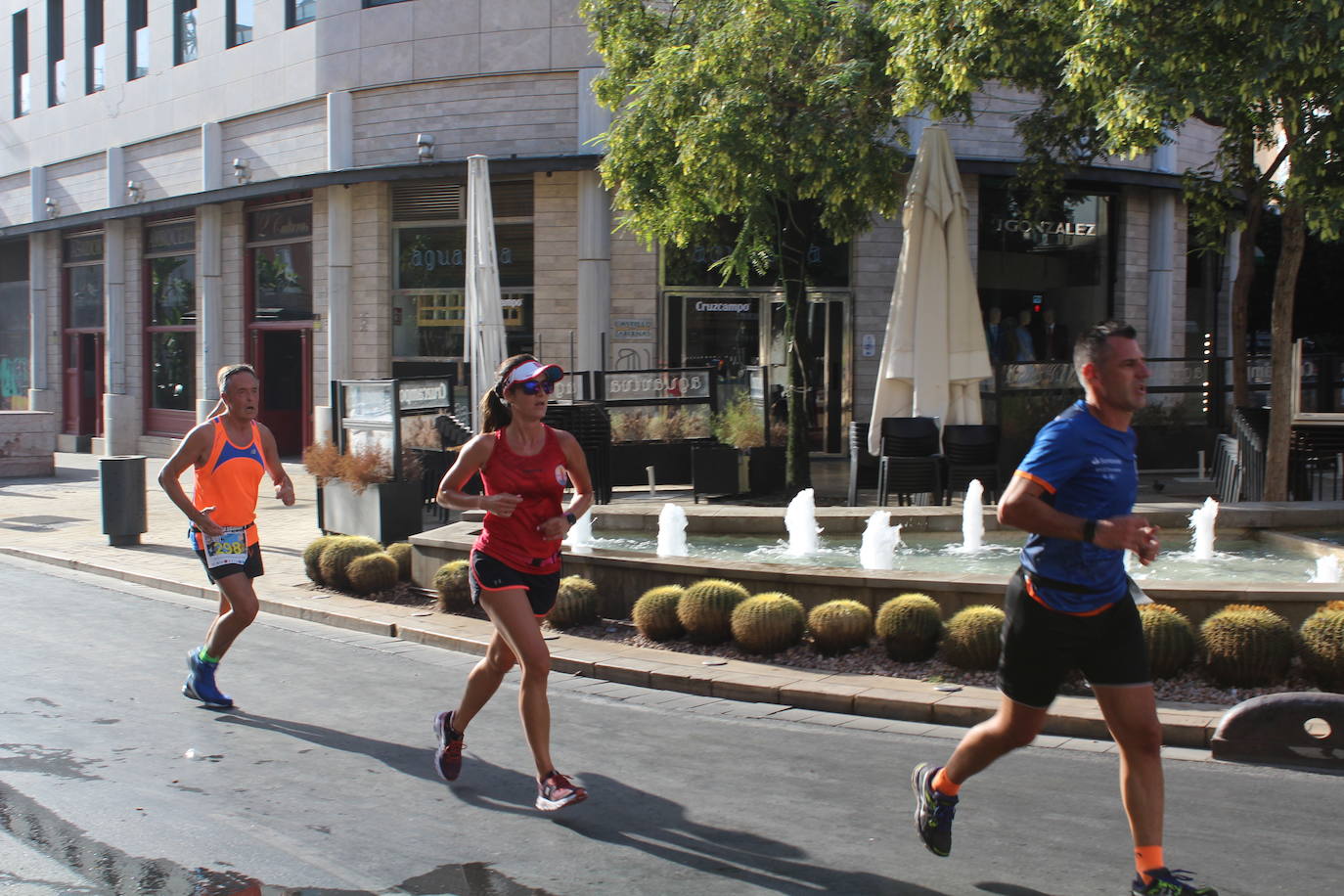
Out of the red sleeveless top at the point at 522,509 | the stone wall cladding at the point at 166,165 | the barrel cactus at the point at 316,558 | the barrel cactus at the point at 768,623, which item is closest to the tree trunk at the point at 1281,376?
the barrel cactus at the point at 768,623

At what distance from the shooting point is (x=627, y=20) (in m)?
16.2

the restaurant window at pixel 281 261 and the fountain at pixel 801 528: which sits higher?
the restaurant window at pixel 281 261

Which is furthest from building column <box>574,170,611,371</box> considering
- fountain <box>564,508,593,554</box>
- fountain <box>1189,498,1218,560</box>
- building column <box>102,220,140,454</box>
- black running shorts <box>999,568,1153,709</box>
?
black running shorts <box>999,568,1153,709</box>

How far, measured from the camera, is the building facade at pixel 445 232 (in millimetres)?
20547

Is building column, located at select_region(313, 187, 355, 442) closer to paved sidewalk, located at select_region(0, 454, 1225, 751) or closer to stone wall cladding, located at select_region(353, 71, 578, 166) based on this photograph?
stone wall cladding, located at select_region(353, 71, 578, 166)

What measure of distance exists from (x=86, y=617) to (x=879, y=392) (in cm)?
775

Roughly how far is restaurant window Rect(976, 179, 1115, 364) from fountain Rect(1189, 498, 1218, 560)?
11887 millimetres

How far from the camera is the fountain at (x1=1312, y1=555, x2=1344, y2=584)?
28.3 feet

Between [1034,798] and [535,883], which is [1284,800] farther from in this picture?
[535,883]

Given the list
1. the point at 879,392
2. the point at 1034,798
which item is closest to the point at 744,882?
the point at 1034,798

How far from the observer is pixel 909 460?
12.9 meters

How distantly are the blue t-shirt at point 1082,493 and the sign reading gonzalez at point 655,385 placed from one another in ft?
37.2

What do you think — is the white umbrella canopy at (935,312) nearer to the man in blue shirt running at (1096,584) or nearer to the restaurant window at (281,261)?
the man in blue shirt running at (1096,584)

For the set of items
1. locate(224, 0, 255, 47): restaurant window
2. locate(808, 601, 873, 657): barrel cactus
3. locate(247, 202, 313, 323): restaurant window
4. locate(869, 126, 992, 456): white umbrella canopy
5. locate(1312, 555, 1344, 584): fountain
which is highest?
locate(224, 0, 255, 47): restaurant window
